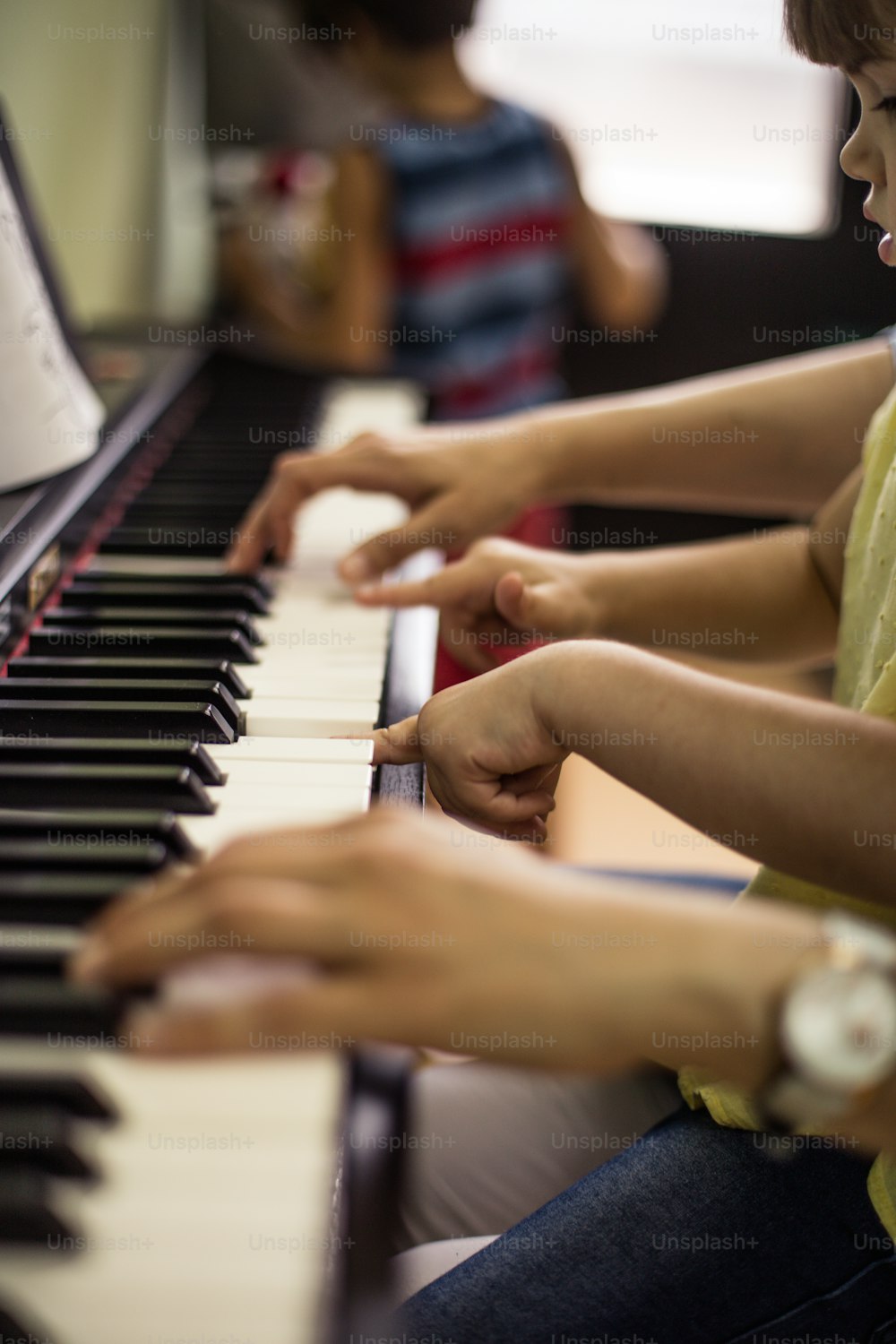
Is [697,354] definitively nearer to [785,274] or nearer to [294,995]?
[785,274]

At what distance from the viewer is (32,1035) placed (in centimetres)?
53

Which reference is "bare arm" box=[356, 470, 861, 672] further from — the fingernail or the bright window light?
the bright window light

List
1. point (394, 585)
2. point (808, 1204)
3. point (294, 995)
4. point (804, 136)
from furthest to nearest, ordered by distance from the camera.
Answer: point (804, 136) < point (394, 585) < point (808, 1204) < point (294, 995)

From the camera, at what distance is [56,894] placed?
61cm

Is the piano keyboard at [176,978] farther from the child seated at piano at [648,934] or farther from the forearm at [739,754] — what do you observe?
the forearm at [739,754]

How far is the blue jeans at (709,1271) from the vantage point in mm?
756

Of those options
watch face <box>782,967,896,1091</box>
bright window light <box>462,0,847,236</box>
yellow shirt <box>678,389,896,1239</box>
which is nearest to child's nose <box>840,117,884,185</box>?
yellow shirt <box>678,389,896,1239</box>

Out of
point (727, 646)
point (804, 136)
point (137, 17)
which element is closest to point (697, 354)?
point (804, 136)

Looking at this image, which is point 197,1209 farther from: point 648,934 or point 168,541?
point 168,541

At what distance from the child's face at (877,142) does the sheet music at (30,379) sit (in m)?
0.72

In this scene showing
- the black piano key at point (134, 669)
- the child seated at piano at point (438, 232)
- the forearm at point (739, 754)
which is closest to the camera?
the forearm at point (739, 754)

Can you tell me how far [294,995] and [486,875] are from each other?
9 cm

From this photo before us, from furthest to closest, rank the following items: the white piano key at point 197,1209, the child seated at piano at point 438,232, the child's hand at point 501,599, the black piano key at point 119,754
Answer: the child seated at piano at point 438,232 < the child's hand at point 501,599 < the black piano key at point 119,754 < the white piano key at point 197,1209

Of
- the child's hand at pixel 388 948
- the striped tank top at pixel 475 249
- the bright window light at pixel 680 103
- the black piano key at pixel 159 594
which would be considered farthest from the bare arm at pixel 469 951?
the bright window light at pixel 680 103
